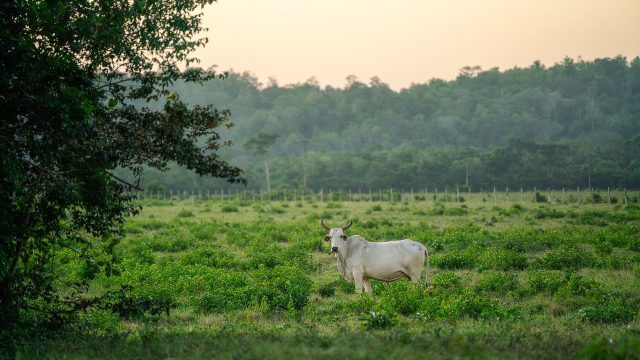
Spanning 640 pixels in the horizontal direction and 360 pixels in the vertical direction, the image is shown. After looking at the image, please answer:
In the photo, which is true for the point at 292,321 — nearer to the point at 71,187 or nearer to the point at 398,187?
the point at 71,187

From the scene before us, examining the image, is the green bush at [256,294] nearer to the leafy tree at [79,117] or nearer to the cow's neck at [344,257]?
the cow's neck at [344,257]

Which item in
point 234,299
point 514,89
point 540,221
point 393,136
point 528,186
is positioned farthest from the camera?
point 514,89

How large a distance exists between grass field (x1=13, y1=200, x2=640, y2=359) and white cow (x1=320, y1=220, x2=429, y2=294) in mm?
360

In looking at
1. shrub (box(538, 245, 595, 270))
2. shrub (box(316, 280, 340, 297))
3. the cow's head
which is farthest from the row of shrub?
shrub (box(538, 245, 595, 270))

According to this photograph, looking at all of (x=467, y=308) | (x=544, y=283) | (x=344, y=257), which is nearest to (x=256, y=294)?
(x=344, y=257)

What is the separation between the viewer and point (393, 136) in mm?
145250

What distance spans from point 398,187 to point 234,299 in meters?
71.8

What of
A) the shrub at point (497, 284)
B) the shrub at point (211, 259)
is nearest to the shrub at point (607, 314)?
the shrub at point (497, 284)

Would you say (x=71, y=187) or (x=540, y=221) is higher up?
(x=71, y=187)

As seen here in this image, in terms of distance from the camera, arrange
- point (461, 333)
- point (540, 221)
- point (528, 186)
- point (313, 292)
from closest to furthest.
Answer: point (461, 333)
point (313, 292)
point (540, 221)
point (528, 186)

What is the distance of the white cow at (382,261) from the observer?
16656 mm

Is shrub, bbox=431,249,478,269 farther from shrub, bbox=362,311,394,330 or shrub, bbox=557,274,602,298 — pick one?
shrub, bbox=362,311,394,330

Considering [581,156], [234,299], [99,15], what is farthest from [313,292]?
[581,156]

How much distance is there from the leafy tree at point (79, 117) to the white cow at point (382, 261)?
5.29 m
